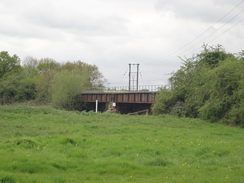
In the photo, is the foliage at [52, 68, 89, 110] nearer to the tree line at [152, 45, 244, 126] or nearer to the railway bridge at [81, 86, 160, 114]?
the railway bridge at [81, 86, 160, 114]

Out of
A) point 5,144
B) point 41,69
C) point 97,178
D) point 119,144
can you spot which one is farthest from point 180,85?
point 41,69

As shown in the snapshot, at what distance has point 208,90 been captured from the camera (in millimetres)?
39562

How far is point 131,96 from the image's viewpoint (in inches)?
2611

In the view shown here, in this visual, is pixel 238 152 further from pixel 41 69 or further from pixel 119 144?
pixel 41 69

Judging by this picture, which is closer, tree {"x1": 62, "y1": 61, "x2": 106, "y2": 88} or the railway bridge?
the railway bridge

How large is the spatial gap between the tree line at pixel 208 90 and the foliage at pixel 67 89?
107 ft

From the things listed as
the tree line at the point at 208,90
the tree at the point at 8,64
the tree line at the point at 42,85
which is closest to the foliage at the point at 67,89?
the tree line at the point at 42,85

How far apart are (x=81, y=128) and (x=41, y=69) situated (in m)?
97.0

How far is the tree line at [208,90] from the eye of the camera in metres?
34.5

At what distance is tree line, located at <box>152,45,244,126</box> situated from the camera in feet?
113

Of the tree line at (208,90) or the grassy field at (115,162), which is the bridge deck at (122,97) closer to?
the tree line at (208,90)

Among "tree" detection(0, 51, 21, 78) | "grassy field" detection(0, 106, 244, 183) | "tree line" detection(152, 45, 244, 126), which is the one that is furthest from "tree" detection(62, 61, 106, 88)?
"grassy field" detection(0, 106, 244, 183)

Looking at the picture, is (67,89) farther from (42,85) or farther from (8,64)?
(8,64)

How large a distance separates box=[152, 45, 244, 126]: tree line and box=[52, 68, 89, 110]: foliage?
32478mm
